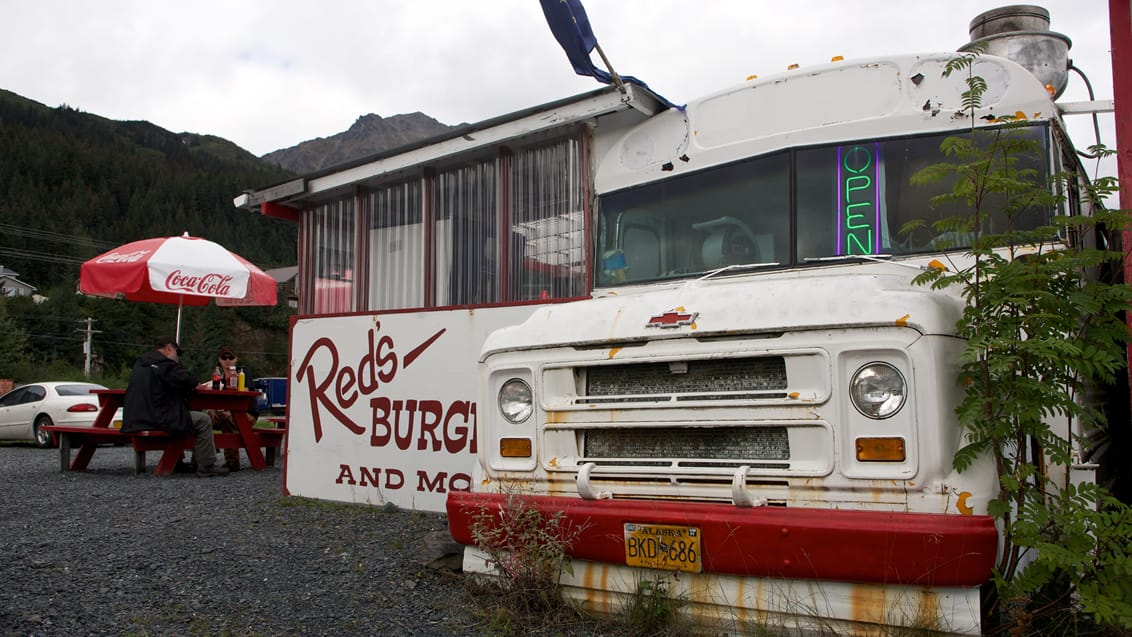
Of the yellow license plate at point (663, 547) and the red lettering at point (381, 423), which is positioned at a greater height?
the red lettering at point (381, 423)

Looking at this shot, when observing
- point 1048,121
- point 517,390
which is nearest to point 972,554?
point 517,390

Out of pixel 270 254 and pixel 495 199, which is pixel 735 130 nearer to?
pixel 495 199

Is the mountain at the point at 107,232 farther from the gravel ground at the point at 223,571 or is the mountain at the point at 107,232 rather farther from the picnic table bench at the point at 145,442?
the gravel ground at the point at 223,571

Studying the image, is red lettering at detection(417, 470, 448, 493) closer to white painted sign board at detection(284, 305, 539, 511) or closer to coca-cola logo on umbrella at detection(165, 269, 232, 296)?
white painted sign board at detection(284, 305, 539, 511)

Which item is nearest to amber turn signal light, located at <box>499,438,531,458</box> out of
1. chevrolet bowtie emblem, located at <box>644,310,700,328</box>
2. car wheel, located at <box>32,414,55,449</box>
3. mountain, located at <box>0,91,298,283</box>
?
chevrolet bowtie emblem, located at <box>644,310,700,328</box>

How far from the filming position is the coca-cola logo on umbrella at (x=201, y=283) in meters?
9.77

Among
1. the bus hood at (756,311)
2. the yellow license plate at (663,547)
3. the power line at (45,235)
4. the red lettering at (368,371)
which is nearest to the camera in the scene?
the bus hood at (756,311)

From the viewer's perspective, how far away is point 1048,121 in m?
3.88

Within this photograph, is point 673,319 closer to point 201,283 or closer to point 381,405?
point 381,405

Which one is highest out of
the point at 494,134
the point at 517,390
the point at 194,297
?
the point at 494,134

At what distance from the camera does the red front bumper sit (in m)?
2.76

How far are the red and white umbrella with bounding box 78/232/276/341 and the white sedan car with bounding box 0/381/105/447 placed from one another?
690 cm

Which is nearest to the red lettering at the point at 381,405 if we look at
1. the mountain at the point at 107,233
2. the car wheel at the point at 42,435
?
the car wheel at the point at 42,435

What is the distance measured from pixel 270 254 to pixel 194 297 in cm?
6778
